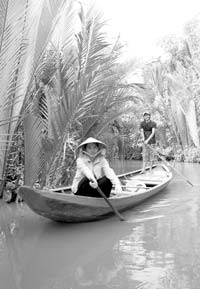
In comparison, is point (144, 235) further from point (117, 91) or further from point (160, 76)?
point (160, 76)

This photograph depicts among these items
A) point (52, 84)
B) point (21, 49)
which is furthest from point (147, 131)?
point (21, 49)

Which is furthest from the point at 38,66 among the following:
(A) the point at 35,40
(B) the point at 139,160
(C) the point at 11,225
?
(B) the point at 139,160

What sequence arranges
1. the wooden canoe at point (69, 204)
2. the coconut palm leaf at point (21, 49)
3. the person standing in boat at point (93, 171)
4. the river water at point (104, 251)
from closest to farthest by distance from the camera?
the river water at point (104, 251) < the wooden canoe at point (69, 204) < the coconut palm leaf at point (21, 49) < the person standing in boat at point (93, 171)

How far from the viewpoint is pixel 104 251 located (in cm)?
448

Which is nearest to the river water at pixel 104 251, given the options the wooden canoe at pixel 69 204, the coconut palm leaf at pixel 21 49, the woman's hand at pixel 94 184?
the wooden canoe at pixel 69 204

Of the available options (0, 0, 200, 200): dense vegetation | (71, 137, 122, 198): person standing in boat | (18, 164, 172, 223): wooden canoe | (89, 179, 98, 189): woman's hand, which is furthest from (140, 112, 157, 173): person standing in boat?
(89, 179, 98, 189): woman's hand

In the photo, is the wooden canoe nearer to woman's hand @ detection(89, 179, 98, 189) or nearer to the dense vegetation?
woman's hand @ detection(89, 179, 98, 189)

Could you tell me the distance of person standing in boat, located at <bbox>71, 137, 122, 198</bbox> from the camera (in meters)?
5.61

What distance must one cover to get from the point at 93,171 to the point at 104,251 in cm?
158

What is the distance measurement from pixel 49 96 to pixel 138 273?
3.98m

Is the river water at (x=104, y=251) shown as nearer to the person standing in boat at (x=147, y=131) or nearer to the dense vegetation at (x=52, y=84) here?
the dense vegetation at (x=52, y=84)

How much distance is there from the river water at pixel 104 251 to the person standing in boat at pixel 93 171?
0.51 metres

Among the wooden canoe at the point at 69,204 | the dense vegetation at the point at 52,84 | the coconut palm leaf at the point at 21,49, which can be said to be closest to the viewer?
the wooden canoe at the point at 69,204

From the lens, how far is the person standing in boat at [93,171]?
5609 millimetres
